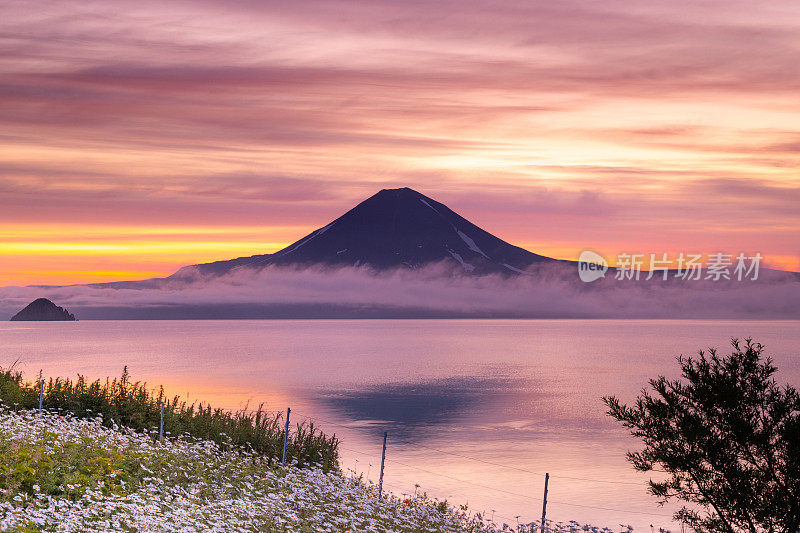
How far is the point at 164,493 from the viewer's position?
48.3 feet

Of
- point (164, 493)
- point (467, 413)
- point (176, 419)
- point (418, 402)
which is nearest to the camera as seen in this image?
point (164, 493)

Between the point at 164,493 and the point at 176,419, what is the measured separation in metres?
8.40

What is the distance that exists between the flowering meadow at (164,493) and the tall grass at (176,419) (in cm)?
229

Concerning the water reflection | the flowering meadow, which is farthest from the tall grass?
the water reflection

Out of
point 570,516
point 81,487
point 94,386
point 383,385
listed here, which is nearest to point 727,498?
point 570,516

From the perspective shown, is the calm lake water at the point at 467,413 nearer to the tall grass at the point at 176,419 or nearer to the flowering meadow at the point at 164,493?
the tall grass at the point at 176,419

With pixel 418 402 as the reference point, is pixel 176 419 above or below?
above

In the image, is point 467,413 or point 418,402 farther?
point 418,402

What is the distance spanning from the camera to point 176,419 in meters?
22.8

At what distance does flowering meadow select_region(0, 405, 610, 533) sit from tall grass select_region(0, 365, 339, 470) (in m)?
2.29

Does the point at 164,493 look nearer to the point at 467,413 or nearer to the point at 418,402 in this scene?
the point at 467,413

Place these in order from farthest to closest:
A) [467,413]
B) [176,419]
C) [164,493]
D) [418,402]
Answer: [418,402], [467,413], [176,419], [164,493]

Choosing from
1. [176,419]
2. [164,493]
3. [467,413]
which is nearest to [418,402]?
[467,413]

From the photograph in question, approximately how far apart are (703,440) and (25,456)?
15055 mm
